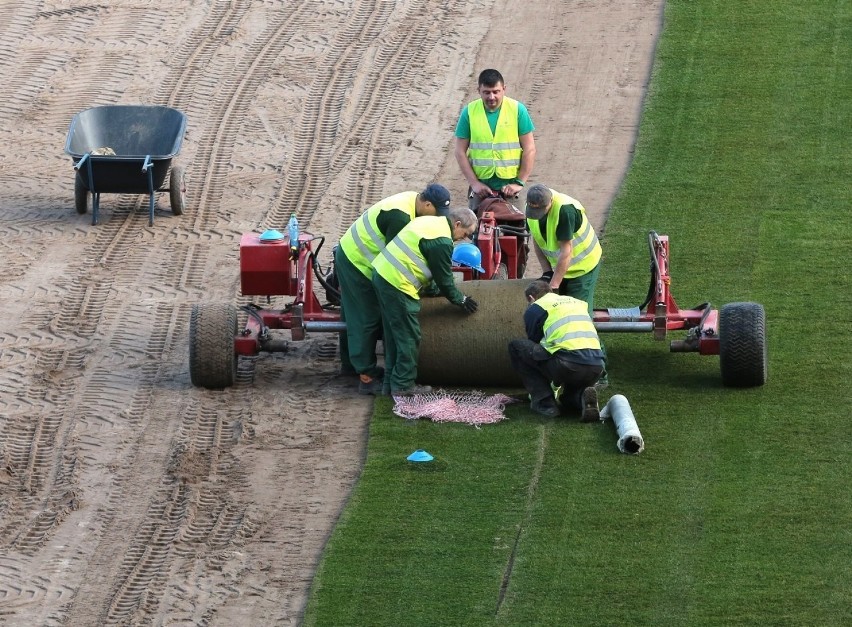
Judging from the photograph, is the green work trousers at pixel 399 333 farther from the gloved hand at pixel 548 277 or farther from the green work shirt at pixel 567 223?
the green work shirt at pixel 567 223

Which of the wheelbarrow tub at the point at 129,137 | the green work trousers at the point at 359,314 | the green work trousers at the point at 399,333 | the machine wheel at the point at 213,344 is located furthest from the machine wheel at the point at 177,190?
the green work trousers at the point at 399,333

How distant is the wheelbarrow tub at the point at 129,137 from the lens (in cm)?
1992

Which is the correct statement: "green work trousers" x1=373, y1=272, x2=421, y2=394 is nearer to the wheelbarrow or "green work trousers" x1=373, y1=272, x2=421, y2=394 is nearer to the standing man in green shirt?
the standing man in green shirt

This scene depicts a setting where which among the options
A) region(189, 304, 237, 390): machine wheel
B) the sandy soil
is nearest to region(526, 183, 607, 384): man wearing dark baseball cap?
the sandy soil

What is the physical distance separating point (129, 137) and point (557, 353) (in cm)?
834

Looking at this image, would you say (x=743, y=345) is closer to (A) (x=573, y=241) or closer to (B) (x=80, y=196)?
(A) (x=573, y=241)

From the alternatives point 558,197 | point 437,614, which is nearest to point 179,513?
point 437,614

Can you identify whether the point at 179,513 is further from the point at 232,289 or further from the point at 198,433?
the point at 232,289

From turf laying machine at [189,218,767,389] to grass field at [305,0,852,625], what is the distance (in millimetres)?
447

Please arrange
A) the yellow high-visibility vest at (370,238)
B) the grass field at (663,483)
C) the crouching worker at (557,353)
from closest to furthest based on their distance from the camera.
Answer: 1. the grass field at (663,483)
2. the crouching worker at (557,353)
3. the yellow high-visibility vest at (370,238)

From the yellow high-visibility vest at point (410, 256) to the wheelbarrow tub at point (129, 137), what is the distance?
589cm

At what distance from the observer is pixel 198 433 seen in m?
14.7

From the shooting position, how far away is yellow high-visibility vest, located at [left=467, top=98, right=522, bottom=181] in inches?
657

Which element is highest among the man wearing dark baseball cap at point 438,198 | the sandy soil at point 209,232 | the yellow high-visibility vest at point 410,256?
the man wearing dark baseball cap at point 438,198
